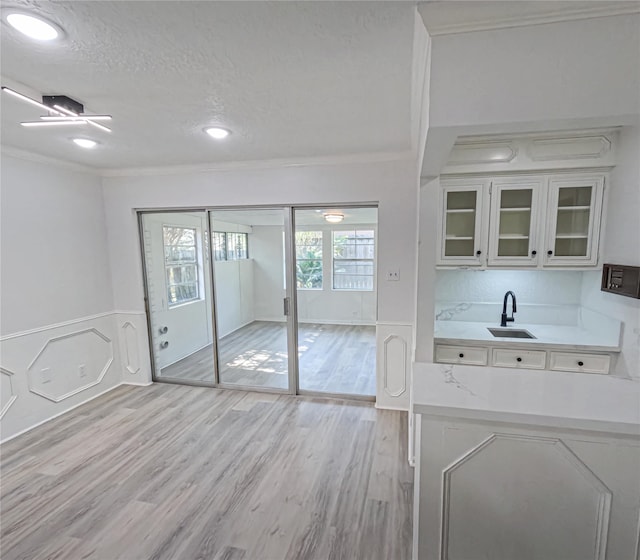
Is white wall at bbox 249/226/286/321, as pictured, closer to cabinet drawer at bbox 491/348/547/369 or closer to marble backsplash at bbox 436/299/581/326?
marble backsplash at bbox 436/299/581/326

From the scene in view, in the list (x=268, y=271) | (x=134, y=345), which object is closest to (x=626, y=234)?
(x=268, y=271)

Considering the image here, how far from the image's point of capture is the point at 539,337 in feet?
8.66

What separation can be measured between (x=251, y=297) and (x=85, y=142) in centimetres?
214

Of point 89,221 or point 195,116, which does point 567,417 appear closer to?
point 195,116

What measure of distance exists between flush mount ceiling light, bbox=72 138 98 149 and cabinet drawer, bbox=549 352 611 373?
4.00m

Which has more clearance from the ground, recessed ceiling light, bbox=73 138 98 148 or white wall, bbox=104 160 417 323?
recessed ceiling light, bbox=73 138 98 148

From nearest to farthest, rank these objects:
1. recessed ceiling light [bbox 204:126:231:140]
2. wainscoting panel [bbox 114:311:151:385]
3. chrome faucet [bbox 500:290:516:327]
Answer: recessed ceiling light [bbox 204:126:231:140] < chrome faucet [bbox 500:290:516:327] < wainscoting panel [bbox 114:311:151:385]

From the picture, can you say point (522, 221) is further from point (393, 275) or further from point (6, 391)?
point (6, 391)

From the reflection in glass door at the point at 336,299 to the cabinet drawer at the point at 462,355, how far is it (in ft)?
3.52

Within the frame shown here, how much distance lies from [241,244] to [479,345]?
2684mm

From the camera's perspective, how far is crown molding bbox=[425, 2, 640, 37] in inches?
43.4

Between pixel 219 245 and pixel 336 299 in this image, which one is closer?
pixel 219 245

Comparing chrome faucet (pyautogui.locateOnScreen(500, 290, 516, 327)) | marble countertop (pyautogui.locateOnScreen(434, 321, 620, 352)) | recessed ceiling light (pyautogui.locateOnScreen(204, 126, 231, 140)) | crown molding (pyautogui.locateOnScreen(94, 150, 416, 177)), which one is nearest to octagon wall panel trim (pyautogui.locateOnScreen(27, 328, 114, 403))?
crown molding (pyautogui.locateOnScreen(94, 150, 416, 177))

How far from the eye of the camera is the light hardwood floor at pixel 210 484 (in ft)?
5.86
